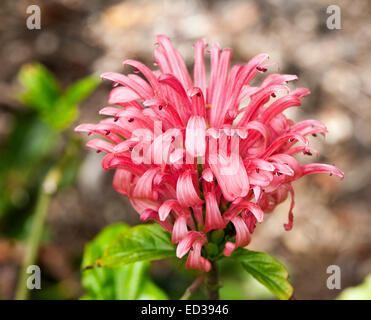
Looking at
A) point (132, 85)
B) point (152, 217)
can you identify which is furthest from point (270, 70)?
point (152, 217)

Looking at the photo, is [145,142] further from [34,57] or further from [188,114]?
[34,57]

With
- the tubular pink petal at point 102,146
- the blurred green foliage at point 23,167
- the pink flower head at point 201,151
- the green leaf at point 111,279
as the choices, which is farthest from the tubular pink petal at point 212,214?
the blurred green foliage at point 23,167

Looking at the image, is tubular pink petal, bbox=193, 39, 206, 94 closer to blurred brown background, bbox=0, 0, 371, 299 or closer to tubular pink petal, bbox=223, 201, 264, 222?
tubular pink petal, bbox=223, 201, 264, 222

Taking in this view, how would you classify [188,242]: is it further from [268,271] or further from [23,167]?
[23,167]

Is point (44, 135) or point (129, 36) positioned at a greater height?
point (129, 36)

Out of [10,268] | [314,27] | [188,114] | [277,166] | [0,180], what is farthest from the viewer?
[314,27]

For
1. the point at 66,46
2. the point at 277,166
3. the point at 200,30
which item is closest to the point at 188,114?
the point at 277,166

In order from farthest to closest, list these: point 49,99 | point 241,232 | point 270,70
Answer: point 270,70, point 49,99, point 241,232
